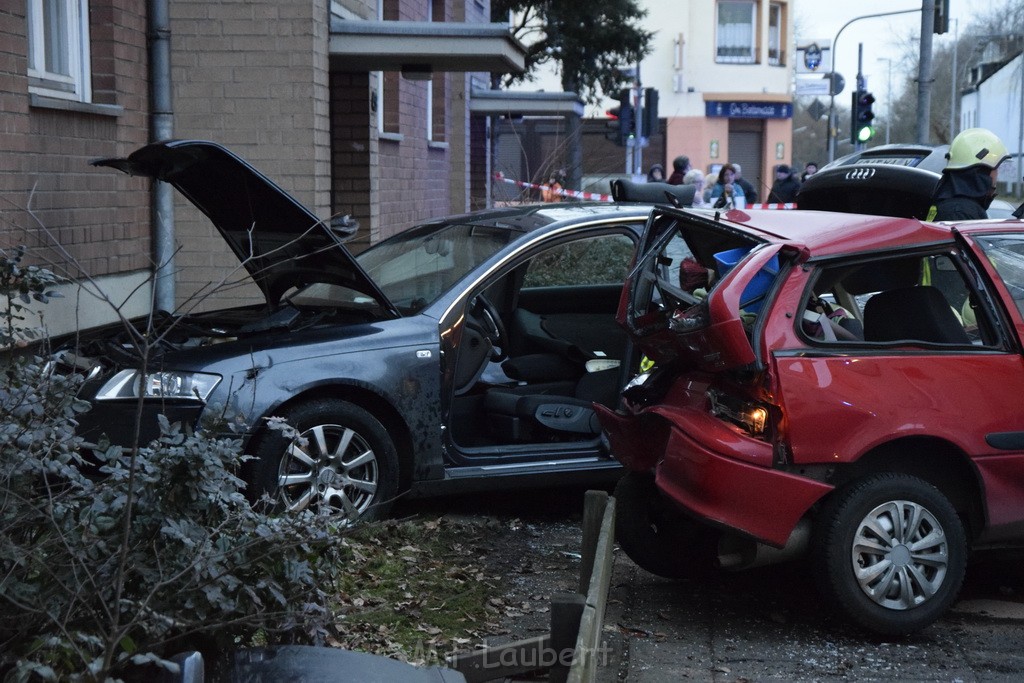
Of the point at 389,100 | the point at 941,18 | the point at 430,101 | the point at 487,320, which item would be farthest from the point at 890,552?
the point at 941,18

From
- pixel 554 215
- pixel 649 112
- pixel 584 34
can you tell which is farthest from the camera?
pixel 584 34

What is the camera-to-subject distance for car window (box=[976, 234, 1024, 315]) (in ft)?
17.9

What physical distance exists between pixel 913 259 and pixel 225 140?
7.26 metres

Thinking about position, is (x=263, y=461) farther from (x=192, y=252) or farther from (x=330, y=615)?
(x=192, y=252)

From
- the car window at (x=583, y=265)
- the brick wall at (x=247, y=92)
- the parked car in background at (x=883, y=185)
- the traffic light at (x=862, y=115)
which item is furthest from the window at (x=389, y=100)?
the traffic light at (x=862, y=115)

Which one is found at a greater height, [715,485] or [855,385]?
[855,385]

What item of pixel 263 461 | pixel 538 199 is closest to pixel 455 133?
pixel 538 199

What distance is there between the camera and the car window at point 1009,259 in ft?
17.9

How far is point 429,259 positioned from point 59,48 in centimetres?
355

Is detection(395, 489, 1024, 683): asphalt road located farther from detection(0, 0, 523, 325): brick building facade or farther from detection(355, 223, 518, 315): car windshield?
detection(0, 0, 523, 325): brick building facade

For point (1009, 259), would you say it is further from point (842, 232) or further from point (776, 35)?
point (776, 35)

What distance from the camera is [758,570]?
6.21m

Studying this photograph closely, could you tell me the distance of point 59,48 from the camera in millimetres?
8891

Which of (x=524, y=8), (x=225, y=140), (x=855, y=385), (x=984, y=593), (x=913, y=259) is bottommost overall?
(x=984, y=593)
